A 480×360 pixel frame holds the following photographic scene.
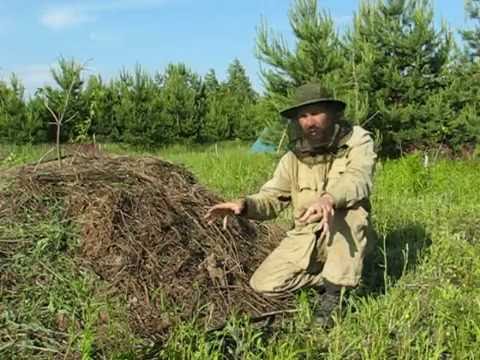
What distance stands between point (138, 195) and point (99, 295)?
870 mm

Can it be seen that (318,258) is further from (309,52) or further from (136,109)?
(136,109)

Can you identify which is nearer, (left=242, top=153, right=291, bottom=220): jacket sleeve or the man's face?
the man's face

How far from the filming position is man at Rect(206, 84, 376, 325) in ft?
11.0

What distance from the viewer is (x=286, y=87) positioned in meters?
15.2

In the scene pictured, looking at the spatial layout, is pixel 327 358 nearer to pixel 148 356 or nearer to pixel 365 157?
pixel 148 356

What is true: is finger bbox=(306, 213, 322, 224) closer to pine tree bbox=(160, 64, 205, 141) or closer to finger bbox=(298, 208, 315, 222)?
finger bbox=(298, 208, 315, 222)

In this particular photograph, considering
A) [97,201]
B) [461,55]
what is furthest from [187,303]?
[461,55]

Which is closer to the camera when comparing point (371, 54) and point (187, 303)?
point (187, 303)

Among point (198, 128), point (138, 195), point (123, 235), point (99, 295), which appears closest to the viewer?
point (99, 295)

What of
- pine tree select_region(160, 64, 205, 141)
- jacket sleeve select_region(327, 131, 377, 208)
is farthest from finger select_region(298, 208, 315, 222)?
pine tree select_region(160, 64, 205, 141)

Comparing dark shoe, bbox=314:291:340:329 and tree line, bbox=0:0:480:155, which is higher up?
tree line, bbox=0:0:480:155

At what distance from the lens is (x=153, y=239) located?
3.73 metres

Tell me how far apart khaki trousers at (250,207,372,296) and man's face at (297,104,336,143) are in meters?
0.41

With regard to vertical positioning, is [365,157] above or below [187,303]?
above
